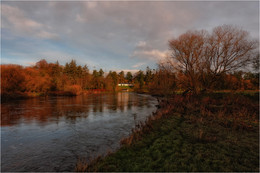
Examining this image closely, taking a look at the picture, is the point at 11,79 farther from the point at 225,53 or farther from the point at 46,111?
the point at 225,53

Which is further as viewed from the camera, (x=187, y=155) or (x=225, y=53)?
(x=225, y=53)

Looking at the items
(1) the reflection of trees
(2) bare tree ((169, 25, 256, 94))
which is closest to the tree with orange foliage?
(1) the reflection of trees

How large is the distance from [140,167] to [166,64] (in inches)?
1109

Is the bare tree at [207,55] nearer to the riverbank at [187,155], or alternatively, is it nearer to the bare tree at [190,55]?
the bare tree at [190,55]

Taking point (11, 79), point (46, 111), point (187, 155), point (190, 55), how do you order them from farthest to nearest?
point (11, 79) < point (190, 55) < point (46, 111) < point (187, 155)

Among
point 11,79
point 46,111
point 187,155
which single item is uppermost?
point 11,79

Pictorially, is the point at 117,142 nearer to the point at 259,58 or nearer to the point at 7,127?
the point at 7,127

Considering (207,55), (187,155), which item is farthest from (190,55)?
(187,155)

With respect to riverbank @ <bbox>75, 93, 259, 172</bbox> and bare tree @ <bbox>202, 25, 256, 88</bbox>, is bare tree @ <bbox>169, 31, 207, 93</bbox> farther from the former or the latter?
riverbank @ <bbox>75, 93, 259, 172</bbox>

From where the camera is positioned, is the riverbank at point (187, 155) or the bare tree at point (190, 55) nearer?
the riverbank at point (187, 155)

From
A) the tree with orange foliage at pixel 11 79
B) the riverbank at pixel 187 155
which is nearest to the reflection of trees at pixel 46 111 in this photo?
the tree with orange foliage at pixel 11 79

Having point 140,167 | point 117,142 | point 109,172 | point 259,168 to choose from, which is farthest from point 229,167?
point 117,142

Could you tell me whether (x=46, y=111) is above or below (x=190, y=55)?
below

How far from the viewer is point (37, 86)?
4822 cm
